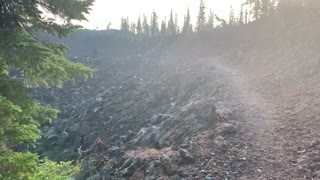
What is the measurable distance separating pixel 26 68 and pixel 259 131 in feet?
34.2

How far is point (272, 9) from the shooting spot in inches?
2394

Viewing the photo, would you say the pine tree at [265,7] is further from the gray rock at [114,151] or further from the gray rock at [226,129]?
the gray rock at [226,129]

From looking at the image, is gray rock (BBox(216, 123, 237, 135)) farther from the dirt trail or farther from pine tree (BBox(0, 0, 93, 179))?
pine tree (BBox(0, 0, 93, 179))

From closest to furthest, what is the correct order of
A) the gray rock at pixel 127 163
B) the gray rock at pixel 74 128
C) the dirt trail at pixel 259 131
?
the dirt trail at pixel 259 131 < the gray rock at pixel 127 163 < the gray rock at pixel 74 128

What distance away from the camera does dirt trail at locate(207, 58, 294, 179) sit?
10673mm

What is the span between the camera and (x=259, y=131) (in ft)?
46.3

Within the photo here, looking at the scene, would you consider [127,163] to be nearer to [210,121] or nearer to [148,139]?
[148,139]

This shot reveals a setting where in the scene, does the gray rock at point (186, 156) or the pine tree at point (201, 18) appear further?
the pine tree at point (201, 18)

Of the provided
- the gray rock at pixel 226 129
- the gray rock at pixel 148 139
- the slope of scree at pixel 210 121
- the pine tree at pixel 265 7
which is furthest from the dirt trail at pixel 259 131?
the pine tree at pixel 265 7

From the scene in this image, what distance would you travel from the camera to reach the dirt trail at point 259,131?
10.7m

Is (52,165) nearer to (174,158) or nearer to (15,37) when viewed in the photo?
(15,37)

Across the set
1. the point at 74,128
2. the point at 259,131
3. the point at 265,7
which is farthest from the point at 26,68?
the point at 265,7

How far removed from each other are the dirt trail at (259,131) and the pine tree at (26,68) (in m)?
6.73

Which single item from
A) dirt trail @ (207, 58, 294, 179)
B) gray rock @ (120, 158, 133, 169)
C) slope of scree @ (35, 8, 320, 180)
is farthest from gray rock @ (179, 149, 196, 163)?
gray rock @ (120, 158, 133, 169)
